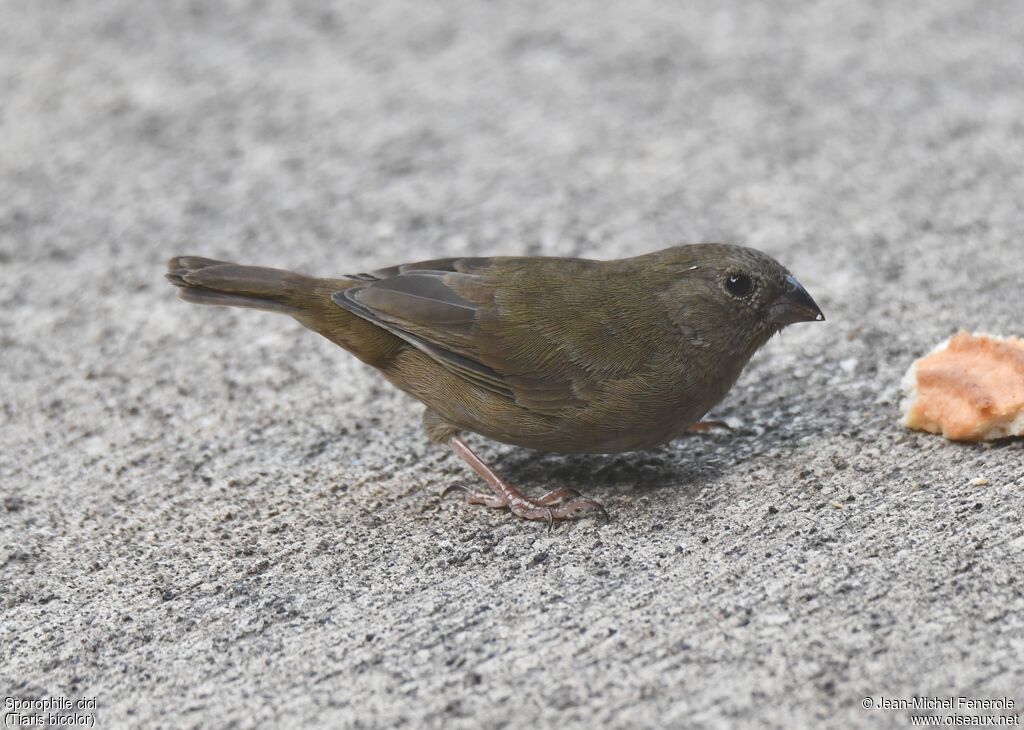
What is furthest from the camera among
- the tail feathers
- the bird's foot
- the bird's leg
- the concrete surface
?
the bird's foot

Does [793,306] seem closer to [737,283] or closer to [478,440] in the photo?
[737,283]

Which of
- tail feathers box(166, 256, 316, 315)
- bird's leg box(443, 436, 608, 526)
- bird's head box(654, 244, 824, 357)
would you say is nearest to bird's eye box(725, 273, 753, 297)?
bird's head box(654, 244, 824, 357)

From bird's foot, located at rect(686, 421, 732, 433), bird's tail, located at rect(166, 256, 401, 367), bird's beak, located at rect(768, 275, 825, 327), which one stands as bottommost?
bird's foot, located at rect(686, 421, 732, 433)

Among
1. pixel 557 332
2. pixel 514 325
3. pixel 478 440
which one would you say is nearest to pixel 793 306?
pixel 557 332

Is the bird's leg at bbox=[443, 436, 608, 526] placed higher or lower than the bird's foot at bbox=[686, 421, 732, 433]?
lower

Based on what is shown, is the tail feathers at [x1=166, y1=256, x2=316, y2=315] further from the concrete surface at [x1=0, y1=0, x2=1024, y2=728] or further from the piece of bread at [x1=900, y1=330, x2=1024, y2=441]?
the piece of bread at [x1=900, y1=330, x2=1024, y2=441]

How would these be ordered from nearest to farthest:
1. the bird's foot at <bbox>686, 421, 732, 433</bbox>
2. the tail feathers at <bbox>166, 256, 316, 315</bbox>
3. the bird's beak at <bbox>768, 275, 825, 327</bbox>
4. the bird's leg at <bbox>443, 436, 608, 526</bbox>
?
the bird's leg at <bbox>443, 436, 608, 526</bbox>
the bird's beak at <bbox>768, 275, 825, 327</bbox>
the tail feathers at <bbox>166, 256, 316, 315</bbox>
the bird's foot at <bbox>686, 421, 732, 433</bbox>

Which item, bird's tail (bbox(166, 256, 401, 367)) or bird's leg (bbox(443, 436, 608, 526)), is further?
bird's tail (bbox(166, 256, 401, 367))
